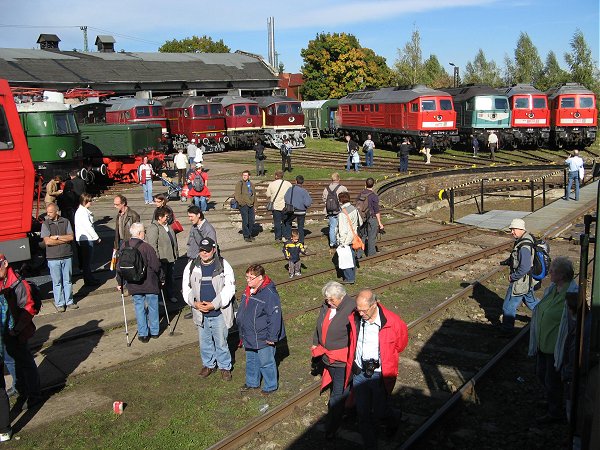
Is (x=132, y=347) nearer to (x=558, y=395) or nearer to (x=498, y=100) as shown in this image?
(x=558, y=395)

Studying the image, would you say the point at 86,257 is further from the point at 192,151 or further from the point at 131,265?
the point at 192,151

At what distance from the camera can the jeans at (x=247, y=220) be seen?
51.4 ft

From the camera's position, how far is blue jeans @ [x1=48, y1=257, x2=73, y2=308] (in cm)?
1074

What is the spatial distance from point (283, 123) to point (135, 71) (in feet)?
46.0

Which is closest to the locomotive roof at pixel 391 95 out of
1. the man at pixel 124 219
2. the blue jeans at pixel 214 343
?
the man at pixel 124 219

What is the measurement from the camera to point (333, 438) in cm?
680

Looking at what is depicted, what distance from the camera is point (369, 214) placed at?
13.9 m

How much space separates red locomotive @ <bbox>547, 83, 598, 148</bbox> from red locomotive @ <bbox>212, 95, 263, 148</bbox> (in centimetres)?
1630

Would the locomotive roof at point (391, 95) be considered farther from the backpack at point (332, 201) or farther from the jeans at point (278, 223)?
the backpack at point (332, 201)

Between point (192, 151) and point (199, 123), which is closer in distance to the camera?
point (192, 151)

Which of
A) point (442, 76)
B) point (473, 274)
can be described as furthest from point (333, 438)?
point (442, 76)

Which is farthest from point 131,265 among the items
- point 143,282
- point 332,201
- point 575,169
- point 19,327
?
point 575,169

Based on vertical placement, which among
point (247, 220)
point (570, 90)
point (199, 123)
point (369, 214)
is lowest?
point (247, 220)

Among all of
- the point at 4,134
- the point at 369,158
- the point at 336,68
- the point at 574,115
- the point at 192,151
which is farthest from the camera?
the point at 336,68
